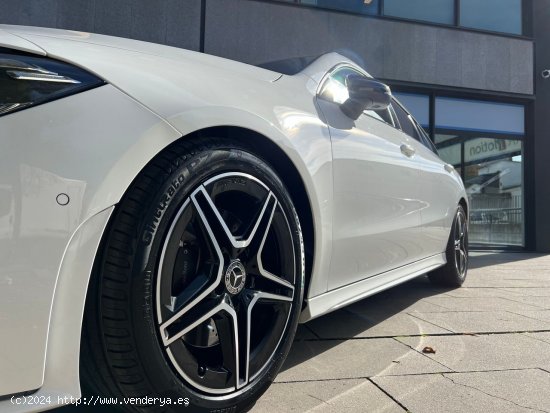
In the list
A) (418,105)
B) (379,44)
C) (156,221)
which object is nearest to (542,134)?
(418,105)

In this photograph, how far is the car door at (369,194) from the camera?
2281 millimetres

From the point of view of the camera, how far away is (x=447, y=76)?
880cm

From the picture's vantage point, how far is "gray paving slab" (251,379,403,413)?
71.4 inches

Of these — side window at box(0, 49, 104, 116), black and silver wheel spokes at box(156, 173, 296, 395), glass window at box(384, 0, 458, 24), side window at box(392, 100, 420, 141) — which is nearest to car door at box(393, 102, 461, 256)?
side window at box(392, 100, 420, 141)

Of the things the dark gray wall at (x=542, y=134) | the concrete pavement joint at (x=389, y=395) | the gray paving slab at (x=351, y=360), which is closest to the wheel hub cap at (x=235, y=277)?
the gray paving slab at (x=351, y=360)

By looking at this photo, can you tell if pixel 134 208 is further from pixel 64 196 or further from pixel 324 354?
pixel 324 354

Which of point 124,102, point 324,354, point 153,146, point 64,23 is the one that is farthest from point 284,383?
point 64,23

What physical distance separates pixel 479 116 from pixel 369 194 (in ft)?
25.3

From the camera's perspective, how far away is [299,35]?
7.95m

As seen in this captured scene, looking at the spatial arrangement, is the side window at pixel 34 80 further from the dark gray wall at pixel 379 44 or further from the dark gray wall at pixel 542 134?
the dark gray wall at pixel 542 134

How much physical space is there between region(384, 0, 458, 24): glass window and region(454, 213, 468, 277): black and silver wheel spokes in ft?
17.4

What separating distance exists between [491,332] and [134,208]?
2.49 meters

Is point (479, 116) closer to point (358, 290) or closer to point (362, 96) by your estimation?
point (362, 96)

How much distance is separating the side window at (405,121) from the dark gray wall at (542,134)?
664cm
